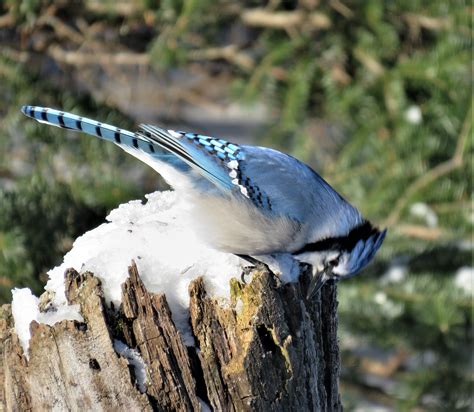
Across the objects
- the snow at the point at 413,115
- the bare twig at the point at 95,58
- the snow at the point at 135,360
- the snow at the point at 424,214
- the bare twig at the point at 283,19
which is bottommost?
the snow at the point at 135,360

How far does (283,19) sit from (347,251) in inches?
67.9

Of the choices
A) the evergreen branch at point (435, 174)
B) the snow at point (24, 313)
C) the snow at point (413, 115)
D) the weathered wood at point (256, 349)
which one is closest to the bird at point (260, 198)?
the weathered wood at point (256, 349)

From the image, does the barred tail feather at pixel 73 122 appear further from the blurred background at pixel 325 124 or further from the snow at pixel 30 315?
the blurred background at pixel 325 124

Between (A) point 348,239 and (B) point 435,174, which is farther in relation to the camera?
(B) point 435,174

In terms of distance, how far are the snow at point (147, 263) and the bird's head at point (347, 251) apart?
0.51ft

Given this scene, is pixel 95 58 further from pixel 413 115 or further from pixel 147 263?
pixel 147 263

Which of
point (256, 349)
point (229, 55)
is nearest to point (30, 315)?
point (256, 349)

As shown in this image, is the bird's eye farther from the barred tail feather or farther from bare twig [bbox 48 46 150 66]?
bare twig [bbox 48 46 150 66]

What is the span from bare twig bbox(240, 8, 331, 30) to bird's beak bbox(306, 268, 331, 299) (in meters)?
1.82

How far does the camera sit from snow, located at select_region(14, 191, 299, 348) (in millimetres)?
1402

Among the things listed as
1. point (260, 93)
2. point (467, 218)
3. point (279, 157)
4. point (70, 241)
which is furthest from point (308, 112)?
point (279, 157)

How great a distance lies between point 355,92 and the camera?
11.1 feet

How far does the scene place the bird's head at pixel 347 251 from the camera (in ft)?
5.94

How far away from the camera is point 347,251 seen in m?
1.85
